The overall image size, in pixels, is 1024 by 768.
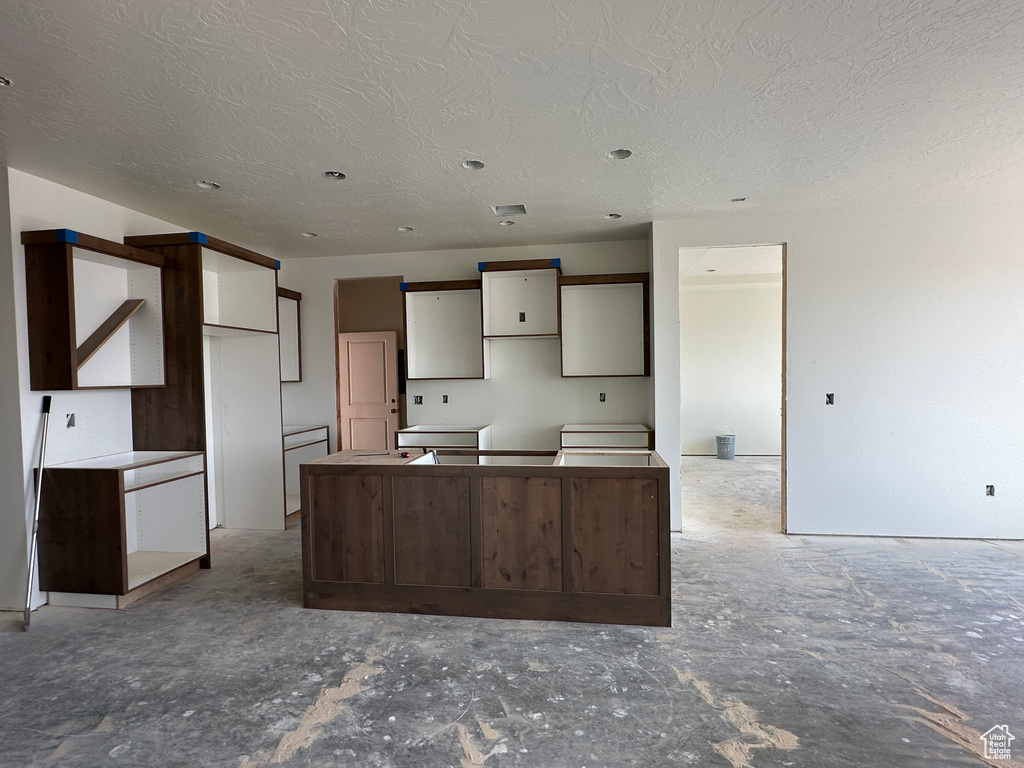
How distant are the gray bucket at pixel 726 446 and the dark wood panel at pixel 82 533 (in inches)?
305

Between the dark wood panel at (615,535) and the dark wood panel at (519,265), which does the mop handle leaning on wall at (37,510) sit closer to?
the dark wood panel at (615,535)

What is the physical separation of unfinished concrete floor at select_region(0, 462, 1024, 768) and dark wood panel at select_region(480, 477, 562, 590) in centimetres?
26

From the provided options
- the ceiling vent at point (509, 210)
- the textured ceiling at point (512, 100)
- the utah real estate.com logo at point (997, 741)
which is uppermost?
the ceiling vent at point (509, 210)

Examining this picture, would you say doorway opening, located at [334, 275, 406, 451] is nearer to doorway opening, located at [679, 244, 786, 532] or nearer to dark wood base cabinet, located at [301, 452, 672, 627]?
dark wood base cabinet, located at [301, 452, 672, 627]

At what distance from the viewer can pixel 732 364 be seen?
8992 millimetres

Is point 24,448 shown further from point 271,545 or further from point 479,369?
point 479,369

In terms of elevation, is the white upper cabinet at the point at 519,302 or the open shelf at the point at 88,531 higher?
the white upper cabinet at the point at 519,302

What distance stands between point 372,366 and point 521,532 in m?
4.95

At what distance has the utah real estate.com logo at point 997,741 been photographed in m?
1.96

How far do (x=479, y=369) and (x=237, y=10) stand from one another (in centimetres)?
410

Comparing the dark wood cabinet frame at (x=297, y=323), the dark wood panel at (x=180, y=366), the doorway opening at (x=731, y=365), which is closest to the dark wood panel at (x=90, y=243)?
the dark wood panel at (x=180, y=366)

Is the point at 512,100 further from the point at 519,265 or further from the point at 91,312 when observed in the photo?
the point at 91,312

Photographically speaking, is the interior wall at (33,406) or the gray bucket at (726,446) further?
the gray bucket at (726,446)

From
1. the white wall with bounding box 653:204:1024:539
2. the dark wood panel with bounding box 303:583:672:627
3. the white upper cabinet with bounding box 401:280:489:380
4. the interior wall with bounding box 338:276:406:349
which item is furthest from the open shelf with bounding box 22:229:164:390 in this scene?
the white wall with bounding box 653:204:1024:539
